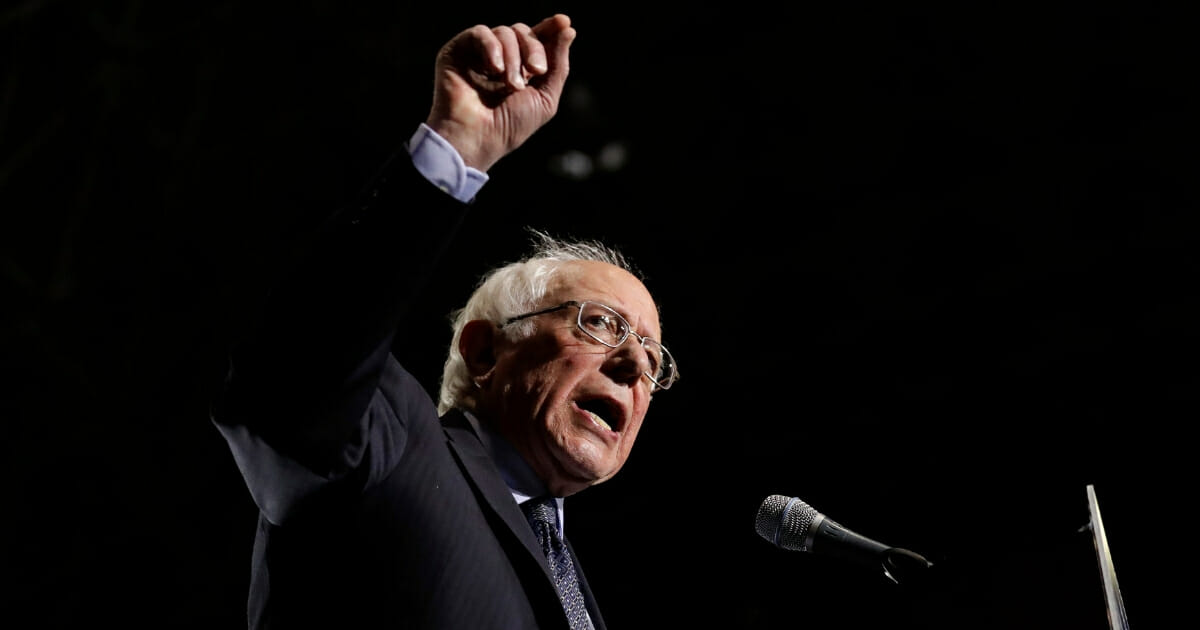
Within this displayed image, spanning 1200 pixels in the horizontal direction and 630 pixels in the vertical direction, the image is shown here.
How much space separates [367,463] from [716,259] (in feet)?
9.67

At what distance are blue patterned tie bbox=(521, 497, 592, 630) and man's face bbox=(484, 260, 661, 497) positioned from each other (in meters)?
0.06

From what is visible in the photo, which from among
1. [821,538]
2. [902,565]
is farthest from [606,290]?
[902,565]

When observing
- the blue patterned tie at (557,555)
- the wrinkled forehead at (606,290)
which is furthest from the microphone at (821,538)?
the wrinkled forehead at (606,290)

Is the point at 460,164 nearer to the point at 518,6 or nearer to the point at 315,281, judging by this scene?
the point at 315,281

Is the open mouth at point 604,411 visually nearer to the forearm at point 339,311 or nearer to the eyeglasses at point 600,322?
the eyeglasses at point 600,322

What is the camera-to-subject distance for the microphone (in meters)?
1.46

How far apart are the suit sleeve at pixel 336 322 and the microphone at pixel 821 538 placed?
0.75 metres

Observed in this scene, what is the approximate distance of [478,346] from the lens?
207 centimetres

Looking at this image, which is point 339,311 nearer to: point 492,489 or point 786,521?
point 492,489

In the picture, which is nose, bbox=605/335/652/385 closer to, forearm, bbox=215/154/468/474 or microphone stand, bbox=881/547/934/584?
microphone stand, bbox=881/547/934/584

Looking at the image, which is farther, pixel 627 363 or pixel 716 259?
pixel 716 259

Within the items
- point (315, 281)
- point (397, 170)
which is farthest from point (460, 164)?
point (315, 281)

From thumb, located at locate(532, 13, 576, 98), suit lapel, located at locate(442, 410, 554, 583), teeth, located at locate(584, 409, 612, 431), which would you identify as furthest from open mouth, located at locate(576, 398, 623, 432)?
thumb, located at locate(532, 13, 576, 98)

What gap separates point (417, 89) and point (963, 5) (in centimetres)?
197
